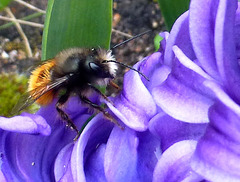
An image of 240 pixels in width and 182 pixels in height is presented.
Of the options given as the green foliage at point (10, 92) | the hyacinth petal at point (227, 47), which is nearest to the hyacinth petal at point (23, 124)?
the hyacinth petal at point (227, 47)

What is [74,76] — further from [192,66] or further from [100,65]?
[192,66]

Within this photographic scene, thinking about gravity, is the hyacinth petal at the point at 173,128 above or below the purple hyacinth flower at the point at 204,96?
below

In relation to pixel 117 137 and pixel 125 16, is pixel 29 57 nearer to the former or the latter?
pixel 125 16

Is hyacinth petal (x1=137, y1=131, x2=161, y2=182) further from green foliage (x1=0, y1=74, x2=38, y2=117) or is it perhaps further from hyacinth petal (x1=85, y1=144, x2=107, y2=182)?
green foliage (x1=0, y1=74, x2=38, y2=117)

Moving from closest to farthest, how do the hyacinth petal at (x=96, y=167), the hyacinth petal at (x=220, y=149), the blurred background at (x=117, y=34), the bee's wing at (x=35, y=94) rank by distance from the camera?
the hyacinth petal at (x=220, y=149) → the hyacinth petal at (x=96, y=167) → the bee's wing at (x=35, y=94) → the blurred background at (x=117, y=34)

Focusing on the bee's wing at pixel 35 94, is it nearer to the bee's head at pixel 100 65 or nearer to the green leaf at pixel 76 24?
the bee's head at pixel 100 65

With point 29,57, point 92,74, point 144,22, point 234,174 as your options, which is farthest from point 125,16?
point 234,174
